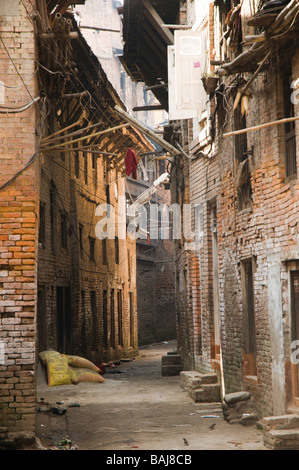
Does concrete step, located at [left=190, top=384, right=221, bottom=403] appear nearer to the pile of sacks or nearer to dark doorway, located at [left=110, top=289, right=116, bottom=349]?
the pile of sacks

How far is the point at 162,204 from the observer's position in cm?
3984

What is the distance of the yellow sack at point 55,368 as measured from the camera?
590 inches

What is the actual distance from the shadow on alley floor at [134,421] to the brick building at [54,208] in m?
1.30

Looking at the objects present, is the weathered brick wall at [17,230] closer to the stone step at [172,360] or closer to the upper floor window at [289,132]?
the upper floor window at [289,132]

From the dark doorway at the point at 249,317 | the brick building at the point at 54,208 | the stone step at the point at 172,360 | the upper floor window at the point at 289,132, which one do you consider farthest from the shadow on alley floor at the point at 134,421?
the upper floor window at the point at 289,132

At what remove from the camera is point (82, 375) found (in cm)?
1593

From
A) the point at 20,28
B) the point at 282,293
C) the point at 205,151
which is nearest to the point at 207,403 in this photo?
the point at 282,293

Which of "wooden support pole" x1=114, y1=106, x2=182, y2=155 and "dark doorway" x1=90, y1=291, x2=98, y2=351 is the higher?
"wooden support pole" x1=114, y1=106, x2=182, y2=155

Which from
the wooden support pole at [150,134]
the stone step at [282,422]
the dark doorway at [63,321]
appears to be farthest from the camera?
the dark doorway at [63,321]

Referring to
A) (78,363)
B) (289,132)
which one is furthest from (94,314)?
(289,132)

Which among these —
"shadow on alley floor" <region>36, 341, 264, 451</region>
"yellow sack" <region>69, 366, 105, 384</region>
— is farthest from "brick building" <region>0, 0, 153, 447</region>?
"shadow on alley floor" <region>36, 341, 264, 451</region>

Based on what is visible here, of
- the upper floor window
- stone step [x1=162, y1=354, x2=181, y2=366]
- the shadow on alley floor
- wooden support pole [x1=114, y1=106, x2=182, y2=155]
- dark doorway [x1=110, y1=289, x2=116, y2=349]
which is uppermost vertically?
wooden support pole [x1=114, y1=106, x2=182, y2=155]

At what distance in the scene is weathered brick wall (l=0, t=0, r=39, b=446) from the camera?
883 cm
